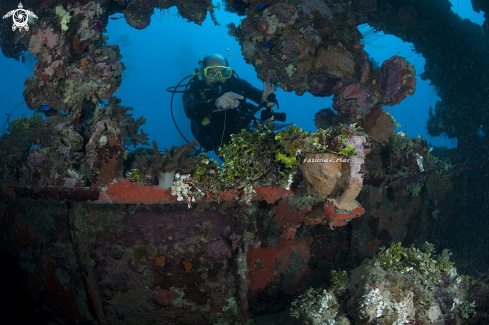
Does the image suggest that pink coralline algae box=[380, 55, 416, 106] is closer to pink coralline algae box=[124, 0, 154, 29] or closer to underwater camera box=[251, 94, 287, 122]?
underwater camera box=[251, 94, 287, 122]

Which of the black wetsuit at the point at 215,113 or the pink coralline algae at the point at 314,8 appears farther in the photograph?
the black wetsuit at the point at 215,113

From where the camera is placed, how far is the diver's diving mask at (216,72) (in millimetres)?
7378

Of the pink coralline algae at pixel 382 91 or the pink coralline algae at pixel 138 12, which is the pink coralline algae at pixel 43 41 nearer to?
the pink coralline algae at pixel 138 12

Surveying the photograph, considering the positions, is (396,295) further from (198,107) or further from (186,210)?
(198,107)

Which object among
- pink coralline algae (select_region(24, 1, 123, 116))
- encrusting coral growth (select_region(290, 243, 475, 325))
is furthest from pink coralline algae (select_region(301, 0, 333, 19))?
encrusting coral growth (select_region(290, 243, 475, 325))

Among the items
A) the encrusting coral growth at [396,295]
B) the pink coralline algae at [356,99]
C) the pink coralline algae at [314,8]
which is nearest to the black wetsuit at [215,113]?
the pink coralline algae at [356,99]

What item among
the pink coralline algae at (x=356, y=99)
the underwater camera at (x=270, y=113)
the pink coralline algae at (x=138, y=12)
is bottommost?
the pink coralline algae at (x=356, y=99)

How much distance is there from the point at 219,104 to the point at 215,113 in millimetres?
534

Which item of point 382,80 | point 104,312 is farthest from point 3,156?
point 382,80

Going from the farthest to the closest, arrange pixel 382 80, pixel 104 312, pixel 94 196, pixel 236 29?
pixel 236 29 < pixel 382 80 < pixel 104 312 < pixel 94 196

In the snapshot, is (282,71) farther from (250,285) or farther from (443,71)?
(443,71)

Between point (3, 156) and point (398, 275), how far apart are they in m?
5.56

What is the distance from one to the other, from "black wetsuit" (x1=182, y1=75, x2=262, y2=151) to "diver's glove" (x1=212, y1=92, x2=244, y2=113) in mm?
224

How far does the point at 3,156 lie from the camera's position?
12.1 feet
